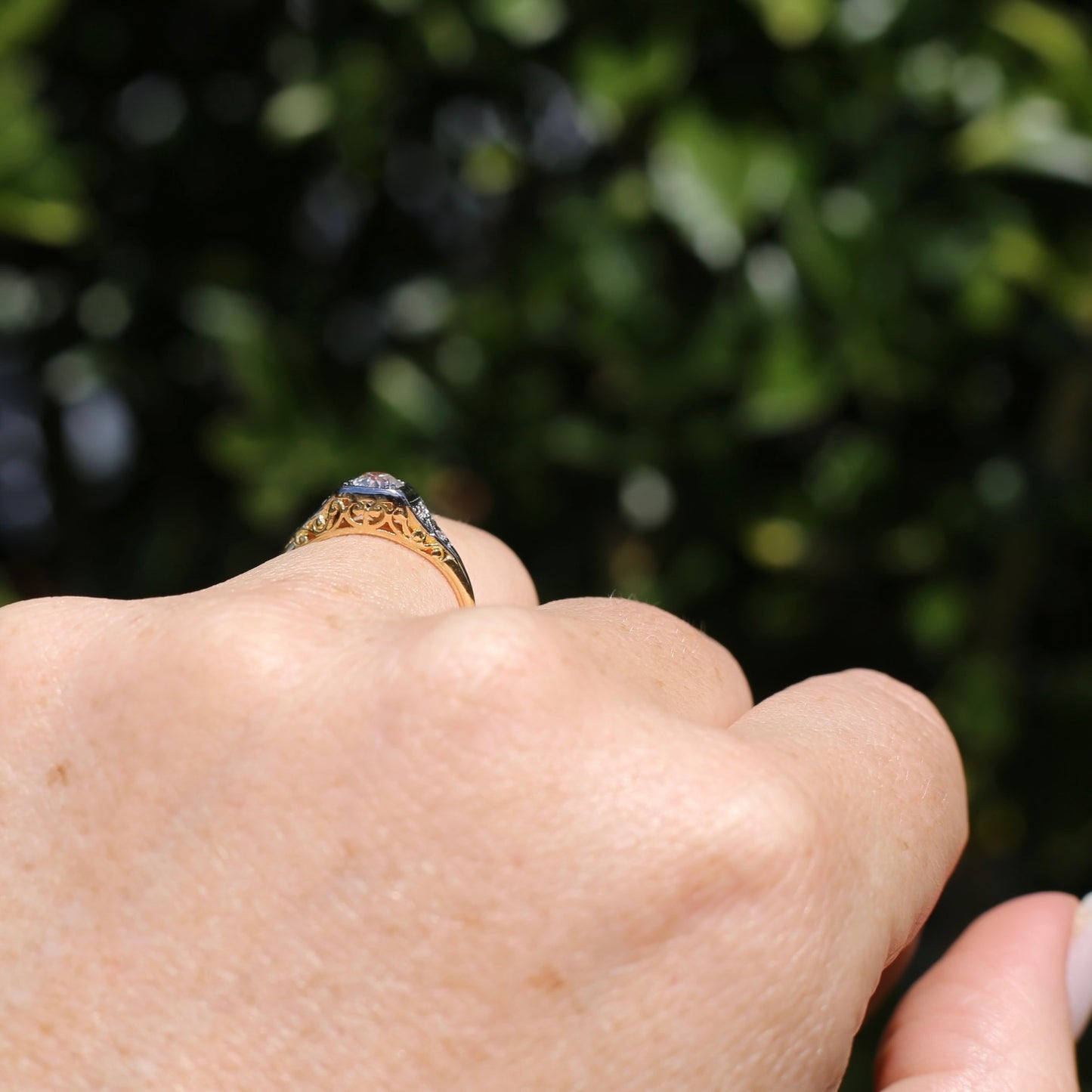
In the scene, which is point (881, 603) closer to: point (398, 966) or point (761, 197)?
point (761, 197)

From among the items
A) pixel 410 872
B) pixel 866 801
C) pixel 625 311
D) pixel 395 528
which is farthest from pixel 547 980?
pixel 625 311

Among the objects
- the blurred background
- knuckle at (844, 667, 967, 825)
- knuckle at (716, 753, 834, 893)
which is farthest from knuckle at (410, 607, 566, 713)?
the blurred background

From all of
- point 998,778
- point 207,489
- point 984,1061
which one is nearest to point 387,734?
point 984,1061

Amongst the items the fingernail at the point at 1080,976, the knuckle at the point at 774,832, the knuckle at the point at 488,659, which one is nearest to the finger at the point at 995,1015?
the fingernail at the point at 1080,976

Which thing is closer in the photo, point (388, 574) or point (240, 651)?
point (240, 651)

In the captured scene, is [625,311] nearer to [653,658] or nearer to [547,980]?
[653,658]

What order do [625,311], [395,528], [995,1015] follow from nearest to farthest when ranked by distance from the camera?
[995,1015] < [395,528] < [625,311]
